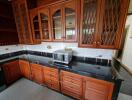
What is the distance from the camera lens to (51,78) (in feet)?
6.56

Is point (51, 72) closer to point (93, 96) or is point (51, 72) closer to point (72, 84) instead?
point (72, 84)

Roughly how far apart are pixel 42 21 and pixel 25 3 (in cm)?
65

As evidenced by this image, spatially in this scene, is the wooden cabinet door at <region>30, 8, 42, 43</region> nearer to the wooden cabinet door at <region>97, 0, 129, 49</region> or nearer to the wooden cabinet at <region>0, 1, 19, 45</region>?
the wooden cabinet at <region>0, 1, 19, 45</region>

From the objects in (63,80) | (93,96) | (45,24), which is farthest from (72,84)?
(45,24)

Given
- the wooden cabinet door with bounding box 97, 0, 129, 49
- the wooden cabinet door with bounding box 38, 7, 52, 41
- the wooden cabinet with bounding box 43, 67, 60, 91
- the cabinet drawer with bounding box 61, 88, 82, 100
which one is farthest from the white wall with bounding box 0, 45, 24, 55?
the wooden cabinet door with bounding box 97, 0, 129, 49

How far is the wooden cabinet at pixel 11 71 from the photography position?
7.43 feet

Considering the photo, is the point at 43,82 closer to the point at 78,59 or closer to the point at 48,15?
the point at 78,59

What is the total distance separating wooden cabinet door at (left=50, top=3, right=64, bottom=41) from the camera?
174 cm

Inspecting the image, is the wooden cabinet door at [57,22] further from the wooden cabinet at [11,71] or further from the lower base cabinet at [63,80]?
the wooden cabinet at [11,71]

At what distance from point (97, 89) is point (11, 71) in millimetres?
2410

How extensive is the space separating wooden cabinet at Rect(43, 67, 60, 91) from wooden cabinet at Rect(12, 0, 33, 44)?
3.35 feet

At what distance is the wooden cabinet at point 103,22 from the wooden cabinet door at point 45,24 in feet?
2.76

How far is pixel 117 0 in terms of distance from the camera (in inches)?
48.0

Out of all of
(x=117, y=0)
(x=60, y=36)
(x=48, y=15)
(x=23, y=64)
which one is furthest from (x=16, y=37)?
(x=117, y=0)
